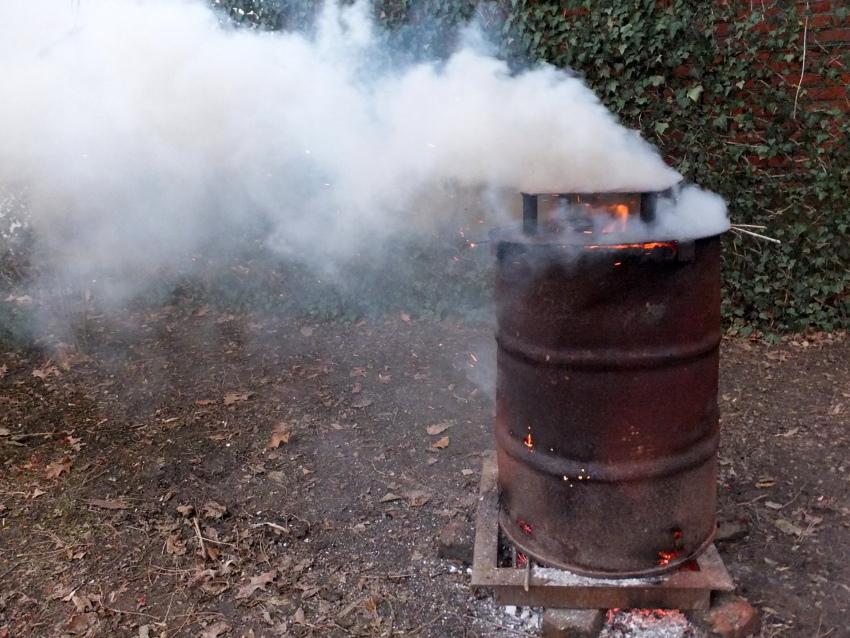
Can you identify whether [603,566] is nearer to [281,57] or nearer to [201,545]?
[201,545]

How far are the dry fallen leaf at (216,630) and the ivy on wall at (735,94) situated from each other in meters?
3.89

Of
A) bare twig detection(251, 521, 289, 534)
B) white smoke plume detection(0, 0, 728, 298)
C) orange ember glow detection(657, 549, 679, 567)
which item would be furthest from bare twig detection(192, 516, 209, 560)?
white smoke plume detection(0, 0, 728, 298)

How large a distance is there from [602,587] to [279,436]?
2.30 metres

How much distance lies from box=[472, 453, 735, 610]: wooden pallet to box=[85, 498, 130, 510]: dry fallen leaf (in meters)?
2.00

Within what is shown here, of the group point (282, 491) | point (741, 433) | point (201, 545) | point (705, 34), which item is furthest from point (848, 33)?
point (201, 545)

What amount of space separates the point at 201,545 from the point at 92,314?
4018 millimetres

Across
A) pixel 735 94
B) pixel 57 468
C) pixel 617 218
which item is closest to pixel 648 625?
pixel 617 218

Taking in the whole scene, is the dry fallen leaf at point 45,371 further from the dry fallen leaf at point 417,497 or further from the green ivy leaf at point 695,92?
the green ivy leaf at point 695,92

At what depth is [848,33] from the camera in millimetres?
4625

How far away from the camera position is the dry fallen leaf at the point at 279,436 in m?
4.04

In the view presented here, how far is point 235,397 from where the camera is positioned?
15.4ft

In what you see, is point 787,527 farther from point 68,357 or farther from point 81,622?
point 68,357

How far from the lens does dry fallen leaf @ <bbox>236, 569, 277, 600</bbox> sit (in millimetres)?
2820

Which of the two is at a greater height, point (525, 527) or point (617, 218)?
point (617, 218)
